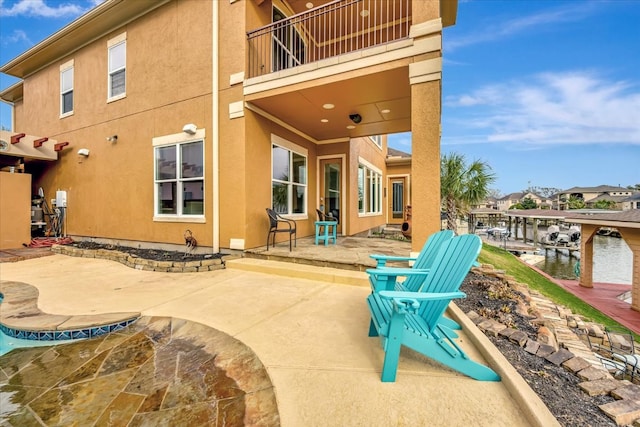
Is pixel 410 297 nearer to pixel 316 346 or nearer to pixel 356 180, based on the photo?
pixel 316 346

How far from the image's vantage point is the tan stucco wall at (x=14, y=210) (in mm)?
7578

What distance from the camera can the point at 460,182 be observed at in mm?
9266

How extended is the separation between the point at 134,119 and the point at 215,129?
2.98 meters

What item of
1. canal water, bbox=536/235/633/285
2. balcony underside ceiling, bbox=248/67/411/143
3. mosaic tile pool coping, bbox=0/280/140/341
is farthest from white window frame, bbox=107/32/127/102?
canal water, bbox=536/235/633/285

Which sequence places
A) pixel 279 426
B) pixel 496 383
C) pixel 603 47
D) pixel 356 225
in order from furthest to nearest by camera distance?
pixel 603 47, pixel 356 225, pixel 496 383, pixel 279 426

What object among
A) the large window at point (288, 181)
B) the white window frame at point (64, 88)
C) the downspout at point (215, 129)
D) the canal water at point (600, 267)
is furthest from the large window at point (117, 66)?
the canal water at point (600, 267)

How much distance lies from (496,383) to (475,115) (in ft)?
193

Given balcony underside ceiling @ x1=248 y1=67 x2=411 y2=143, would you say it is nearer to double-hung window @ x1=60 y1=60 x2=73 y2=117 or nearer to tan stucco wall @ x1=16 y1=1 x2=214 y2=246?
tan stucco wall @ x1=16 y1=1 x2=214 y2=246

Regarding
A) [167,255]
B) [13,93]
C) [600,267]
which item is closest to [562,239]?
[600,267]

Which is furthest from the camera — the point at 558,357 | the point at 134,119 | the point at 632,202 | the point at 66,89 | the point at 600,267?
the point at 632,202

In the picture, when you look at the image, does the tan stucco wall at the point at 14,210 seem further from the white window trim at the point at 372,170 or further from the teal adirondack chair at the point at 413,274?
the teal adirondack chair at the point at 413,274

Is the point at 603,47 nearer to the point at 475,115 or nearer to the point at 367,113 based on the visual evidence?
the point at 475,115

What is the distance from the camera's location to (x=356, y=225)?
377 inches

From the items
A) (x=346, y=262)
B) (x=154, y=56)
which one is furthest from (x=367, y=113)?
(x=154, y=56)
